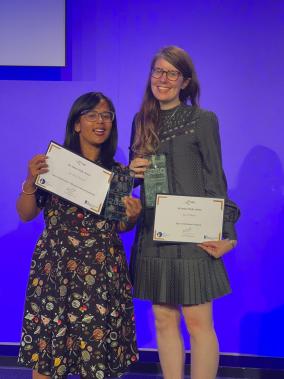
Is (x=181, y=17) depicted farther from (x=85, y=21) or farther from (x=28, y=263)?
(x=28, y=263)

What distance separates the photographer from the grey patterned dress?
1931 mm

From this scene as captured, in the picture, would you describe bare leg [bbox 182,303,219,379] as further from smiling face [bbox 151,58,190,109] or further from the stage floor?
the stage floor

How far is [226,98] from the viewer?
2.80 metres

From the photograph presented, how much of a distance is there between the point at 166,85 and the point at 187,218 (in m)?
0.49

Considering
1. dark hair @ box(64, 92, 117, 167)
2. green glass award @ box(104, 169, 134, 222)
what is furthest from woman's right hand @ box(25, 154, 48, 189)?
green glass award @ box(104, 169, 134, 222)

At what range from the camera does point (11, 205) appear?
293 cm

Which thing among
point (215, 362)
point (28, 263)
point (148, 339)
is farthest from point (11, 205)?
point (215, 362)

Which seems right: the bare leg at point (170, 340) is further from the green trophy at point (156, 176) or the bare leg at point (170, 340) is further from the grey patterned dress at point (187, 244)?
the green trophy at point (156, 176)

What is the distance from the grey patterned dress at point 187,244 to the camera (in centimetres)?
193

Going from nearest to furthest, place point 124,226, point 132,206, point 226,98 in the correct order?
point 132,206 < point 124,226 < point 226,98

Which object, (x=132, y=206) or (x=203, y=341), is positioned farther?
(x=203, y=341)

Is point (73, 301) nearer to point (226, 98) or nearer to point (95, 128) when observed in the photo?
point (95, 128)

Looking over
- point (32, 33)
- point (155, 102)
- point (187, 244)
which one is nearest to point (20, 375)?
point (187, 244)

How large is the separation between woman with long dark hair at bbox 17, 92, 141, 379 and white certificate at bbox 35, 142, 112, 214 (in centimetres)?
4
